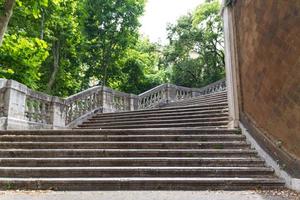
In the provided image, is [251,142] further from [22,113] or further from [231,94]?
[22,113]

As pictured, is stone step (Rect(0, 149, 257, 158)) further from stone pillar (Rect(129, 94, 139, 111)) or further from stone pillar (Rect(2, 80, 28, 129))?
stone pillar (Rect(129, 94, 139, 111))

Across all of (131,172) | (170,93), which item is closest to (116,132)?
(131,172)

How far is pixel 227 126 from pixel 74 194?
5.59m

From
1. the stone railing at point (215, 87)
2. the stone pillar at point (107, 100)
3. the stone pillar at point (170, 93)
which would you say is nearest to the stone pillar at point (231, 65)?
the stone pillar at point (107, 100)

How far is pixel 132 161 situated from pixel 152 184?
105 cm

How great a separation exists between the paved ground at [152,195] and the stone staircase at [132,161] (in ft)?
0.92

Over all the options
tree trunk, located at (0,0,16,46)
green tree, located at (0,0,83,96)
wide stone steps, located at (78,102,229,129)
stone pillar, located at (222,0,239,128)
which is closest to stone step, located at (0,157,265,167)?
tree trunk, located at (0,0,16,46)

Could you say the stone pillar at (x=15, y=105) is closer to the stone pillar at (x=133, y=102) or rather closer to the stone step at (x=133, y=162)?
the stone step at (x=133, y=162)

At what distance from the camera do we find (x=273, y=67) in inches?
280

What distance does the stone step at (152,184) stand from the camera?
611 cm

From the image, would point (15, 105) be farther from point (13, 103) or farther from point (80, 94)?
point (80, 94)

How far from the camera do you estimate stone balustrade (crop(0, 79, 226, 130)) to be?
9.66m

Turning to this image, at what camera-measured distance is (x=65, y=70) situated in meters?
21.8

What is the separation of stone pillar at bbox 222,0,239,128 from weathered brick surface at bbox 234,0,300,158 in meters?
0.46
